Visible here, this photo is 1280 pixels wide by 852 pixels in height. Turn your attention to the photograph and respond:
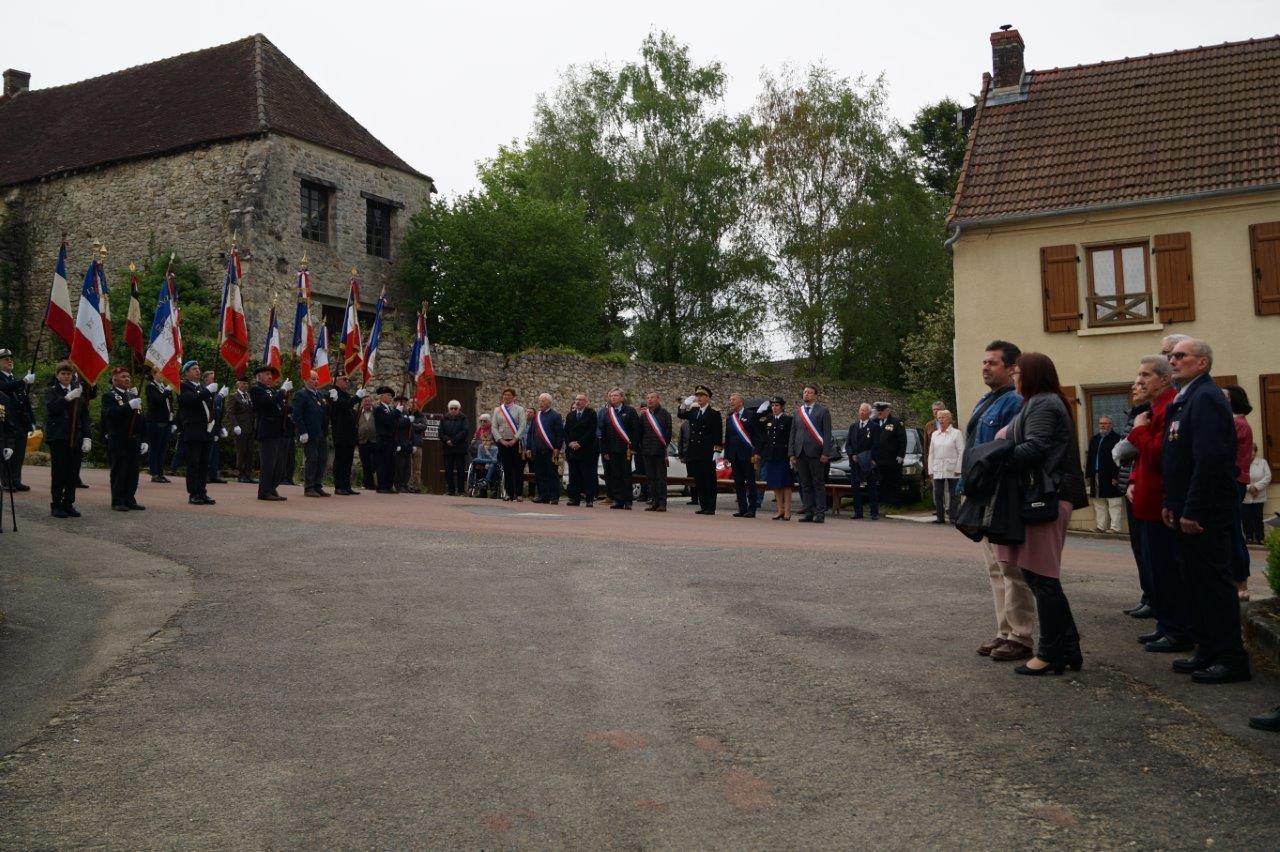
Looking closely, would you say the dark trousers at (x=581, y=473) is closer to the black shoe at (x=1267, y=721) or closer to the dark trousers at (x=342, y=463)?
the dark trousers at (x=342, y=463)

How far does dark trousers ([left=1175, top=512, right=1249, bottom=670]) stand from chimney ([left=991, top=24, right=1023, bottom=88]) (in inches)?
818

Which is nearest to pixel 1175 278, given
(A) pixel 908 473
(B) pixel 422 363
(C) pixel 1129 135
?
(C) pixel 1129 135

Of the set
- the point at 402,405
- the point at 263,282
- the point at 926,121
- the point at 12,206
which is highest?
the point at 926,121

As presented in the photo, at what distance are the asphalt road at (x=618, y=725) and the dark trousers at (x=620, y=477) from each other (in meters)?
9.42

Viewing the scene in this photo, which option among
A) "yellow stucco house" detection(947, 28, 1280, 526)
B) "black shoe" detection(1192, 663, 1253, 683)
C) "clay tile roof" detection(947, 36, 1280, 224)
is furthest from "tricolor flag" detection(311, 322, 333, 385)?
"black shoe" detection(1192, 663, 1253, 683)

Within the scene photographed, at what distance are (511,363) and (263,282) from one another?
6313 millimetres

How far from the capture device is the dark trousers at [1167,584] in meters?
7.46

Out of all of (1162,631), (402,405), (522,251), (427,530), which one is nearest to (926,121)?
(522,251)

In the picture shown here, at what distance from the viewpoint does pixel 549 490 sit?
66.5 feet

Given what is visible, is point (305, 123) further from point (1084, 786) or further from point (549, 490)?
point (1084, 786)

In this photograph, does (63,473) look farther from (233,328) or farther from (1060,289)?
(1060,289)

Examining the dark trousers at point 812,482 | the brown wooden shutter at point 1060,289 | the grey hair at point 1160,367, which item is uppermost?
the brown wooden shutter at point 1060,289

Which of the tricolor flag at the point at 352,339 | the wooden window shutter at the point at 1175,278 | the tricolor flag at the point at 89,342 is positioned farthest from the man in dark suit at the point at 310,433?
the wooden window shutter at the point at 1175,278

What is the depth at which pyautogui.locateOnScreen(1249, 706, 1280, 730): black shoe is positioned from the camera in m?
5.67
